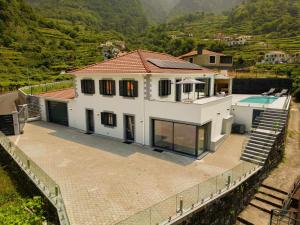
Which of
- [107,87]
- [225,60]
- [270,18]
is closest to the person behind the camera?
[107,87]

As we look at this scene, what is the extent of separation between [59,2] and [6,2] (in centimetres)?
9901

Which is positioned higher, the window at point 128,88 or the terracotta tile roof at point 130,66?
the terracotta tile roof at point 130,66

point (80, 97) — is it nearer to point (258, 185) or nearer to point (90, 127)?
point (90, 127)

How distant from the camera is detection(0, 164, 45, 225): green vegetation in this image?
578cm

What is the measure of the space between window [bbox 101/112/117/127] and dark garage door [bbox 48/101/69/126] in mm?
5988

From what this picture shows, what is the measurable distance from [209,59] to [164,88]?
1296 inches

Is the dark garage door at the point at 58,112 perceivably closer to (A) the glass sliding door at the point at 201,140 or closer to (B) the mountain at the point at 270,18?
(A) the glass sliding door at the point at 201,140

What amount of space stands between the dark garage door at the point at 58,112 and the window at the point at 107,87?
6.45 m

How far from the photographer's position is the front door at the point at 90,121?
20.9 meters

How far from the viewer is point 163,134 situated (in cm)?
1641

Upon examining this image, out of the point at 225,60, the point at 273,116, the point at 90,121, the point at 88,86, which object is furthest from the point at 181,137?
the point at 225,60

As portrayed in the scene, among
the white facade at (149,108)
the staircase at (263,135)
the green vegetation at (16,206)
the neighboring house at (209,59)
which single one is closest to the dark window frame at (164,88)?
the white facade at (149,108)

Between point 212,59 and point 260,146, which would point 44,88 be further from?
point 212,59

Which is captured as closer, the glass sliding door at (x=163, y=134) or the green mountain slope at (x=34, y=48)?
the glass sliding door at (x=163, y=134)
